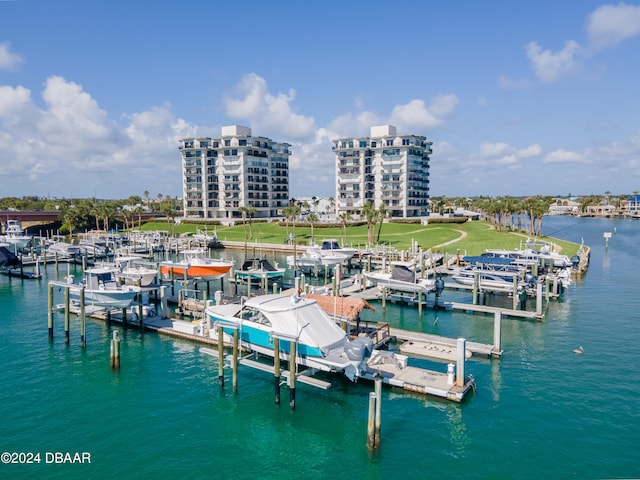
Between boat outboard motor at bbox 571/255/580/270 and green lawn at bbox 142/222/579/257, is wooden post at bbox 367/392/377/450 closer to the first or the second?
boat outboard motor at bbox 571/255/580/270

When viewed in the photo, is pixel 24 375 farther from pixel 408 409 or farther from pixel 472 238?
pixel 472 238

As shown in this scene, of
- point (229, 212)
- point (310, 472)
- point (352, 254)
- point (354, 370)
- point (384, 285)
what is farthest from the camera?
point (229, 212)

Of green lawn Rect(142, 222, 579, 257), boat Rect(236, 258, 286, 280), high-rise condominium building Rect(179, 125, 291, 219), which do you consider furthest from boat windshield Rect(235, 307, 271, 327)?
high-rise condominium building Rect(179, 125, 291, 219)

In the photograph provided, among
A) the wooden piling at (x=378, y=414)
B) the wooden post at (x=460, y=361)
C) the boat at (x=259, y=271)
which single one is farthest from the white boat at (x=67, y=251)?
the wooden piling at (x=378, y=414)

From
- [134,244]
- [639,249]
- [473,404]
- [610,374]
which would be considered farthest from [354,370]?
[639,249]

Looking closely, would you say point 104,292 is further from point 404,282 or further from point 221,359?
point 404,282

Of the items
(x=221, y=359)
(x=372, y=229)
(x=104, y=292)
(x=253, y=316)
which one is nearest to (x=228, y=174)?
(x=372, y=229)
